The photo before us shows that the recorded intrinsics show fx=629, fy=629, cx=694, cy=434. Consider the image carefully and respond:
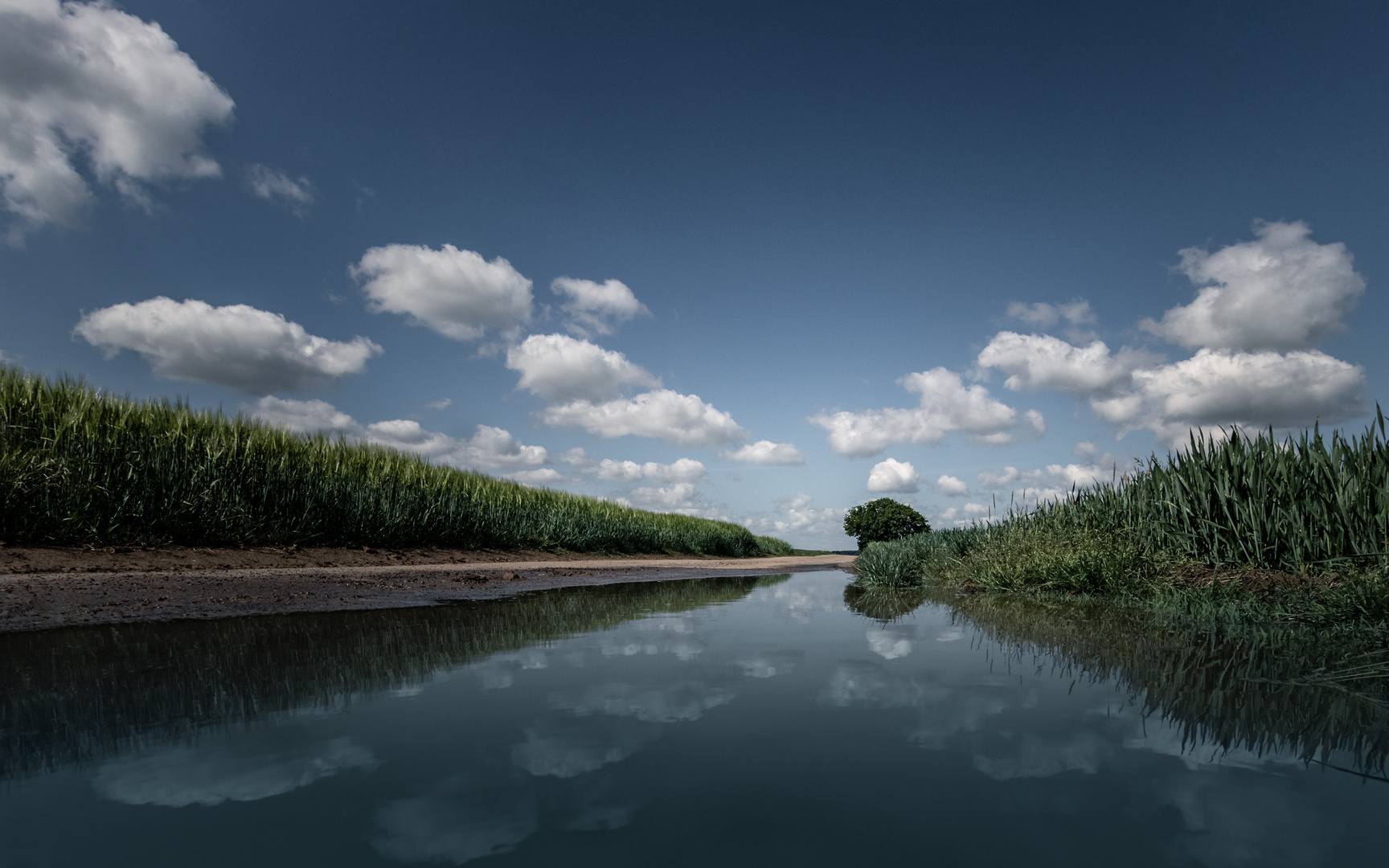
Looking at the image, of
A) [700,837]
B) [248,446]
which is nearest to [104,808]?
[700,837]

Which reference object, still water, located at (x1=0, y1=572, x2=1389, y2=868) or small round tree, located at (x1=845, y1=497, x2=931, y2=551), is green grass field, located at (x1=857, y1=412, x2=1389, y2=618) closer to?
still water, located at (x1=0, y1=572, x2=1389, y2=868)

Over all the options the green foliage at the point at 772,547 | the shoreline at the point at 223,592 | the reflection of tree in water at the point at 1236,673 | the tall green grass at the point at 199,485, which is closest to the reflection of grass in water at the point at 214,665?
the shoreline at the point at 223,592

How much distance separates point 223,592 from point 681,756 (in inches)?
247

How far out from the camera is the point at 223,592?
616cm

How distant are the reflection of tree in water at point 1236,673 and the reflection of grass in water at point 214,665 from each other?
3.03 meters

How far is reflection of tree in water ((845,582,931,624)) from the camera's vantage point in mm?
5660

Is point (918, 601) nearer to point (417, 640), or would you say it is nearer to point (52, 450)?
point (417, 640)

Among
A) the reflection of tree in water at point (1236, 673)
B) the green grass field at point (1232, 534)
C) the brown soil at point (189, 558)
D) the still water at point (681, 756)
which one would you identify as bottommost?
the brown soil at point (189, 558)

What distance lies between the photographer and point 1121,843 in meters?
1.40

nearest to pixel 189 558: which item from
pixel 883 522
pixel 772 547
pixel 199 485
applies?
pixel 199 485

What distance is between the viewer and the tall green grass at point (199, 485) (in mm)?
8500

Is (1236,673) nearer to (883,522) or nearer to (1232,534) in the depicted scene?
(1232,534)

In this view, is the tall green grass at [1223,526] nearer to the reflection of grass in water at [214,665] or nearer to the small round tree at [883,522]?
the reflection of grass in water at [214,665]

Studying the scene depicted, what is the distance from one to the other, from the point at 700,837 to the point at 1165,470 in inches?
337
